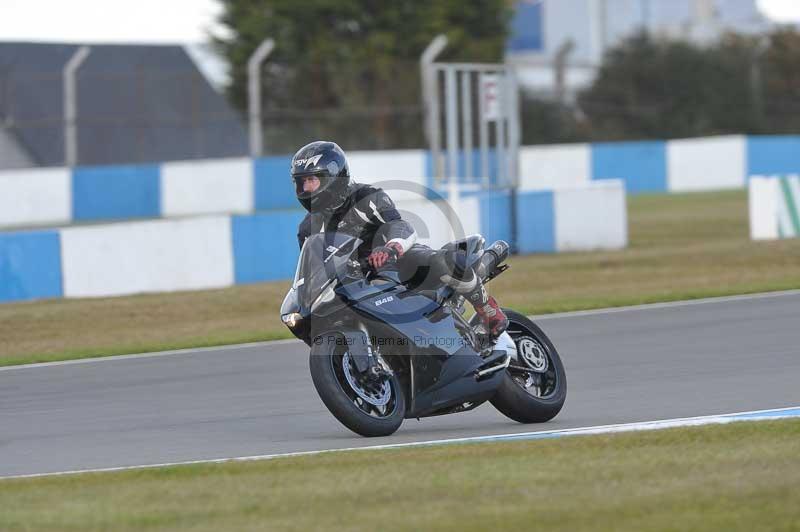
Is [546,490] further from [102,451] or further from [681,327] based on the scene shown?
[681,327]

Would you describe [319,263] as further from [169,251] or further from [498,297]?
[169,251]

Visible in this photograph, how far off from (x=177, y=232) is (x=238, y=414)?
7.56 m

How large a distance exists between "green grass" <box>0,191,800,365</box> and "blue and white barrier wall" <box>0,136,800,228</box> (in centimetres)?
323

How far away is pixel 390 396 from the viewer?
23.6ft

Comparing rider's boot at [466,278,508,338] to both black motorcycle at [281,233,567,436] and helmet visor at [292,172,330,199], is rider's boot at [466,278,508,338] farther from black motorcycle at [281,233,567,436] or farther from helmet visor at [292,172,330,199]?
helmet visor at [292,172,330,199]

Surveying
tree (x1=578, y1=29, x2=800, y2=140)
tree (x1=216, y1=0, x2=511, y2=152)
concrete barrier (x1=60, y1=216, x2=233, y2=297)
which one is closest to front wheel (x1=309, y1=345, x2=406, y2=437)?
concrete barrier (x1=60, y1=216, x2=233, y2=297)

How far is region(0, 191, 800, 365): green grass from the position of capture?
501 inches

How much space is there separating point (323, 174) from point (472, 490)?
2006 millimetres

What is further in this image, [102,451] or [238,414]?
[238,414]

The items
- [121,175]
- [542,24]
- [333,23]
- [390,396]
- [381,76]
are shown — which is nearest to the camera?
[390,396]

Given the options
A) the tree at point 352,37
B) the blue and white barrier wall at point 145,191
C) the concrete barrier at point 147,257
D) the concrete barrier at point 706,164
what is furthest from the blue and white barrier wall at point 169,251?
the concrete barrier at point 706,164

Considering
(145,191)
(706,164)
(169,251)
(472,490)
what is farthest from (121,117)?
(472,490)

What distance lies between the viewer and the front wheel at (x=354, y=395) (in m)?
6.83

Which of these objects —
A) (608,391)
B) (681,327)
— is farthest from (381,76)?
(608,391)
